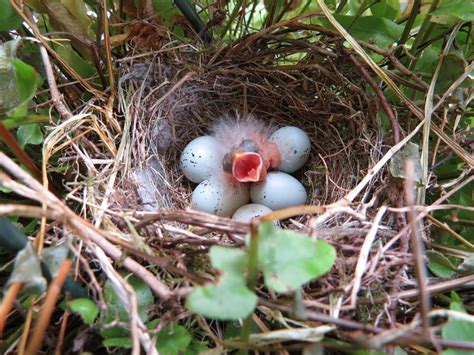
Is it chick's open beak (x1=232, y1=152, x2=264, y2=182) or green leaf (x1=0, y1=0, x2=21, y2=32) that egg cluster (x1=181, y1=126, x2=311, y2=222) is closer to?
chick's open beak (x1=232, y1=152, x2=264, y2=182)

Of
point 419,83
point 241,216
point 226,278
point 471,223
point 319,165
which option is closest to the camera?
point 226,278

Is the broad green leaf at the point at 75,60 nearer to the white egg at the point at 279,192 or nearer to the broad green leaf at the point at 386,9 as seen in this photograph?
the white egg at the point at 279,192

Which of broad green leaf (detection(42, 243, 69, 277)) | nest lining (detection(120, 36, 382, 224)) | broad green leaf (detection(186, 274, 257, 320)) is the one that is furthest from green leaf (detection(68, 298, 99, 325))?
nest lining (detection(120, 36, 382, 224))

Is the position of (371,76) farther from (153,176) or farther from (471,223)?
(153,176)

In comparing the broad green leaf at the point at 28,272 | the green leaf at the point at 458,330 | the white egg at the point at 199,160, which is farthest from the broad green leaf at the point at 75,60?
the green leaf at the point at 458,330

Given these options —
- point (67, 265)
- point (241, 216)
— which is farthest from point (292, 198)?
point (67, 265)

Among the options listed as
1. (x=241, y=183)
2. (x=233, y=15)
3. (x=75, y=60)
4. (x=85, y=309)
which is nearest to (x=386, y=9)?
(x=233, y=15)

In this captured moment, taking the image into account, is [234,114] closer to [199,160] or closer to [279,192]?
[199,160]
